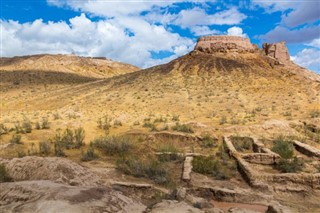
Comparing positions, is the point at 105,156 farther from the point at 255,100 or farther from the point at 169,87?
the point at 169,87

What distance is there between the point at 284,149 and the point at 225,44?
84.0ft

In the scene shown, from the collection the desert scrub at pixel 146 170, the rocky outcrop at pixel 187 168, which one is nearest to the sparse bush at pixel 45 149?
the desert scrub at pixel 146 170

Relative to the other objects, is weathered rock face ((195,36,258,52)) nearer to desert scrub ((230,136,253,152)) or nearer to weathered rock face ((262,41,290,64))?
weathered rock face ((262,41,290,64))

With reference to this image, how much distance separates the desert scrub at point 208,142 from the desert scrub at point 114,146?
3.22 m

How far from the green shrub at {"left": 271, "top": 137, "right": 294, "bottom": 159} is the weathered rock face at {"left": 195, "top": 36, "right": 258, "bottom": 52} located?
24503mm

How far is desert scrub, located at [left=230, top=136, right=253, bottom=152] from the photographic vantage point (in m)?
13.3

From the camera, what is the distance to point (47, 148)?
11734mm

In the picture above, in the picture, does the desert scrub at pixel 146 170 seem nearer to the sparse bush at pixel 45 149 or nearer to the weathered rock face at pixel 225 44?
the sparse bush at pixel 45 149

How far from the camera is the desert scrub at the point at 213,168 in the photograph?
10.1m

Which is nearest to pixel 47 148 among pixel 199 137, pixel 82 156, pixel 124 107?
pixel 82 156

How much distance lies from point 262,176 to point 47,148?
7.13m

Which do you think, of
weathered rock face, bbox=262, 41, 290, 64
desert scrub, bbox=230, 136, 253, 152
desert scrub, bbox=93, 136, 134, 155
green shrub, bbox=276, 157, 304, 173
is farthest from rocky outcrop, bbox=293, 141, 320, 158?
weathered rock face, bbox=262, 41, 290, 64

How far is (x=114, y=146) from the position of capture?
1197cm

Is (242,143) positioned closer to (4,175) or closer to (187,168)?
(187,168)
